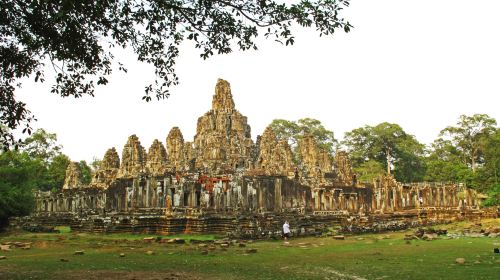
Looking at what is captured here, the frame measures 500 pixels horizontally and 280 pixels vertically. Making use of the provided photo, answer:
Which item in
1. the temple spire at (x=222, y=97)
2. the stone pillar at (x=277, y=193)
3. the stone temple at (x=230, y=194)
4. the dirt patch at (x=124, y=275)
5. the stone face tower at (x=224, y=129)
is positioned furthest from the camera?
the temple spire at (x=222, y=97)

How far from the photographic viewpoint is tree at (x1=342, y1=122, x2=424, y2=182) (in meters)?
68.8

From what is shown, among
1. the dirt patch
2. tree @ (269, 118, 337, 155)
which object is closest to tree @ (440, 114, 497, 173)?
tree @ (269, 118, 337, 155)

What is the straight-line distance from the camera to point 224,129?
182 ft

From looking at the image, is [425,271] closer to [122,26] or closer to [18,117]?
[122,26]

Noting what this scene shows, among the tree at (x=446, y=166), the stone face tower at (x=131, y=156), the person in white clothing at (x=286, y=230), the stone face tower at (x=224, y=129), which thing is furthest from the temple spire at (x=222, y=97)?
the person in white clothing at (x=286, y=230)

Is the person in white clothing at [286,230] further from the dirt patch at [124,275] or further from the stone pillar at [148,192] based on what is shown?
the stone pillar at [148,192]

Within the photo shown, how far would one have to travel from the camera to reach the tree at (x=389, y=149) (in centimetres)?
6881

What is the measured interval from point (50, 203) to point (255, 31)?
39429 millimetres

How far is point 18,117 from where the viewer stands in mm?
10320

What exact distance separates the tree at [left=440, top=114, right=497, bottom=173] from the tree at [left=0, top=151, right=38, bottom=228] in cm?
5228

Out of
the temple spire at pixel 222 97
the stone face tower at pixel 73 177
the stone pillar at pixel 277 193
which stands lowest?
the stone pillar at pixel 277 193

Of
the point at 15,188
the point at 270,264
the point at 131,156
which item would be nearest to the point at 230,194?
the point at 15,188

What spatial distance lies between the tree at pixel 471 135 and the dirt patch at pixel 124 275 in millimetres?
58411

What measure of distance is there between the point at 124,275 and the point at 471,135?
61.2 m
